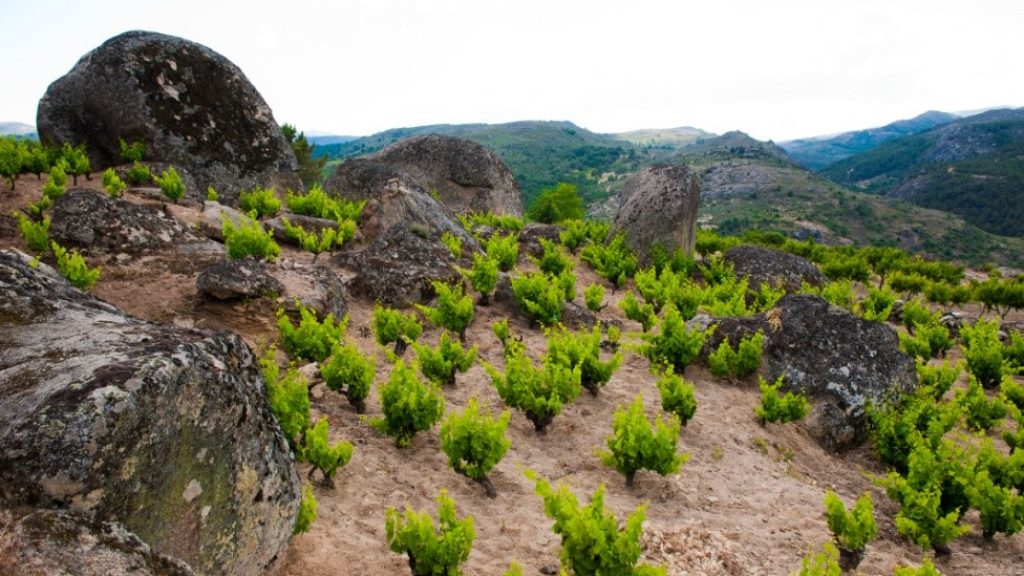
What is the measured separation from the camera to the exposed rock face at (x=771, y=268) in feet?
52.2

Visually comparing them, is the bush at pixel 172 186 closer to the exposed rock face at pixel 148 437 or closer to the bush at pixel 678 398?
the exposed rock face at pixel 148 437

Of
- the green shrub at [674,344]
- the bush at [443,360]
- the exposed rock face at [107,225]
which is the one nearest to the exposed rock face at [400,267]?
the bush at [443,360]

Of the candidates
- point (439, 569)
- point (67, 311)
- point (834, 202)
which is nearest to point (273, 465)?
point (439, 569)

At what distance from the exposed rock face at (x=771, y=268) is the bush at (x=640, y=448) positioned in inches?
433

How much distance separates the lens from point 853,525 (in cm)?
500

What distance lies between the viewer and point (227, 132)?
14.4m

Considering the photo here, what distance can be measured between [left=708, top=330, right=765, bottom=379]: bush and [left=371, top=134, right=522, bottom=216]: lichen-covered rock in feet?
49.5

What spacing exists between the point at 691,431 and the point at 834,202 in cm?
12335

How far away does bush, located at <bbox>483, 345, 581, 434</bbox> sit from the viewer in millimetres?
6988

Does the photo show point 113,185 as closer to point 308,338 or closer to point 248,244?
point 248,244

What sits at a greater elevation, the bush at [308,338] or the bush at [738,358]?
the bush at [308,338]

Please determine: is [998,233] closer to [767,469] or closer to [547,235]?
[547,235]

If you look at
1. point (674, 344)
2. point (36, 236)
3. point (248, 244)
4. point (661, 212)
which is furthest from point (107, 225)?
point (661, 212)

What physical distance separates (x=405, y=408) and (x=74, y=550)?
12.1 feet
